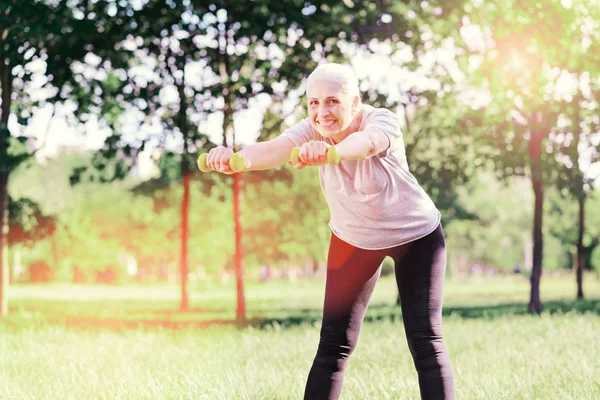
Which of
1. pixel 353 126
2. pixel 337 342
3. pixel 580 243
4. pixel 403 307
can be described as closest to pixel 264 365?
pixel 337 342

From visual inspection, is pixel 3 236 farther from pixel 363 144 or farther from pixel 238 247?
pixel 363 144

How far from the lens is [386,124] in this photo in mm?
3432

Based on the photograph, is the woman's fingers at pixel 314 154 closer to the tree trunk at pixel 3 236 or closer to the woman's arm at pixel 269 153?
the woman's arm at pixel 269 153

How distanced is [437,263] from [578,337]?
517cm

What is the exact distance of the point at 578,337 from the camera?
8.09m

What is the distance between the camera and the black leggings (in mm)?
3637

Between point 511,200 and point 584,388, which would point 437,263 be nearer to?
point 584,388

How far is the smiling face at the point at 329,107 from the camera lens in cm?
337

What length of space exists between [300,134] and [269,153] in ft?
0.68

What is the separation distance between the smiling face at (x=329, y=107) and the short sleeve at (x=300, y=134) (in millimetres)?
210

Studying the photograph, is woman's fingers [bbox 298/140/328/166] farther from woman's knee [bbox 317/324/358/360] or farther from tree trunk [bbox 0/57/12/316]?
tree trunk [bbox 0/57/12/316]

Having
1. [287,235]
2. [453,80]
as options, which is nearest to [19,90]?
[453,80]

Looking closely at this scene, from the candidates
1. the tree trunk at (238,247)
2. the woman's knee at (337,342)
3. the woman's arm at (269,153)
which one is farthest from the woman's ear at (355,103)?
the tree trunk at (238,247)

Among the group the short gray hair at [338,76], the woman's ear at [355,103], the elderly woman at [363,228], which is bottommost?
the elderly woman at [363,228]
